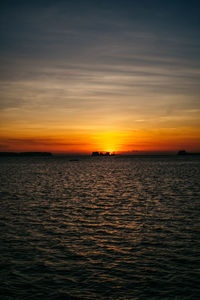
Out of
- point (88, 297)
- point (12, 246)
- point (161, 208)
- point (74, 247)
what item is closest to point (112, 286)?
point (88, 297)

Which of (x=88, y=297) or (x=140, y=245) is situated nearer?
(x=88, y=297)

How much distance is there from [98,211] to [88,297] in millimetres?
18218

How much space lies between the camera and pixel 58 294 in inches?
477

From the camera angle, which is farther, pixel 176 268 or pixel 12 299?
pixel 176 268

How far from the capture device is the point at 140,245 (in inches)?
719

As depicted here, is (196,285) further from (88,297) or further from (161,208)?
(161,208)

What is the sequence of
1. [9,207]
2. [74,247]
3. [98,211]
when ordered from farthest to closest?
[9,207] → [98,211] → [74,247]

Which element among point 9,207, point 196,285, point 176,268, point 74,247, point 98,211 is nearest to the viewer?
point 196,285

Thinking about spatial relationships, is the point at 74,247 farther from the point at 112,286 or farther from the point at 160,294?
the point at 160,294

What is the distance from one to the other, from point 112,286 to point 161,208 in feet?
64.9

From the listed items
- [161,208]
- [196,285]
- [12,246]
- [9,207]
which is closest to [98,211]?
[161,208]

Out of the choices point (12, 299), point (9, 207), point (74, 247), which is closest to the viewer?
point (12, 299)

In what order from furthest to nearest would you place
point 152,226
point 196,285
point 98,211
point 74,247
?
point 98,211
point 152,226
point 74,247
point 196,285

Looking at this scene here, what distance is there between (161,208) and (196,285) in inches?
742
